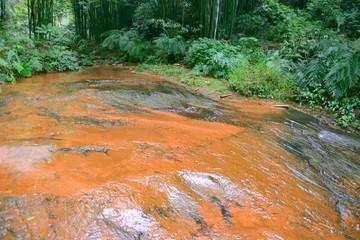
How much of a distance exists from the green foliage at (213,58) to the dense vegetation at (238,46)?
0.03m

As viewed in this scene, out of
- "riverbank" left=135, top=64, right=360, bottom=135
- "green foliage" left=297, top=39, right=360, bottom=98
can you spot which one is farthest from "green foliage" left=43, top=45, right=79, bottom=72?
"green foliage" left=297, top=39, right=360, bottom=98

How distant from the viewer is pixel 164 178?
159cm

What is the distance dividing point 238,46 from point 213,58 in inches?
56.7

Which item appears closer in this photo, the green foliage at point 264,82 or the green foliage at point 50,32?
the green foliage at point 264,82

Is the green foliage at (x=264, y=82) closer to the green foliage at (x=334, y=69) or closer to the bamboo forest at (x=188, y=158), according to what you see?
the bamboo forest at (x=188, y=158)

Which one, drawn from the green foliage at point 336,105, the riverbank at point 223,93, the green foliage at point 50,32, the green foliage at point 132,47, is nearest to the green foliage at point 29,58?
the green foliage at point 50,32

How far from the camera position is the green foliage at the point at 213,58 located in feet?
20.5

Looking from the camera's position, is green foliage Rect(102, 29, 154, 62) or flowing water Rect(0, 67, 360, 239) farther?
green foliage Rect(102, 29, 154, 62)

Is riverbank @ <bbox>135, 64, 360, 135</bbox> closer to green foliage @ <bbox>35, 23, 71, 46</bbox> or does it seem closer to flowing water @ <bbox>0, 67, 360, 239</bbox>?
flowing water @ <bbox>0, 67, 360, 239</bbox>

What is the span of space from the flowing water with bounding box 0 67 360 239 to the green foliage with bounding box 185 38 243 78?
11.7ft

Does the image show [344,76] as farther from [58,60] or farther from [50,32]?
[50,32]

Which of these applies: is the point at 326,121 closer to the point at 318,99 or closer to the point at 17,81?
the point at 318,99

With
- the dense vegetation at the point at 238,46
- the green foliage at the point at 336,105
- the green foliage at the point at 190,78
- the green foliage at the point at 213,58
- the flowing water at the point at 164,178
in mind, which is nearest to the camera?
the flowing water at the point at 164,178

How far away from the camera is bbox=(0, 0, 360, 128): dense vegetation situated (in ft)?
16.3
